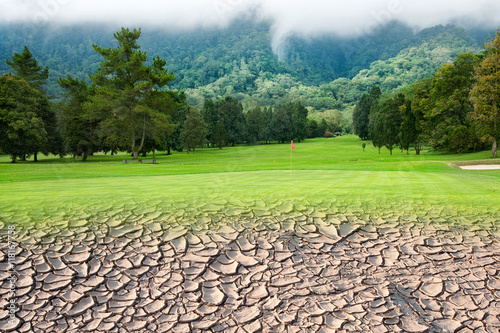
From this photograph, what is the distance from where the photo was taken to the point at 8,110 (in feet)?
120

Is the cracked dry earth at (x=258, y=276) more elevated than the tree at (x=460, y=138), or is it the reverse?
the tree at (x=460, y=138)

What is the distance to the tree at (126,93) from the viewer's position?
37.3 m

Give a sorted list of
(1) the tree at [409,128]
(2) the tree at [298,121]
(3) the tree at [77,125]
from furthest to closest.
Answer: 1. (2) the tree at [298,121]
2. (3) the tree at [77,125]
3. (1) the tree at [409,128]

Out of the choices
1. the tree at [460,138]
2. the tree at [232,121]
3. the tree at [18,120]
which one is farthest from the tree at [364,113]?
the tree at [18,120]

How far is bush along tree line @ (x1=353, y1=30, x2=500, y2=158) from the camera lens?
3122 centimetres

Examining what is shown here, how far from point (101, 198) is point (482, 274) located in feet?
23.6

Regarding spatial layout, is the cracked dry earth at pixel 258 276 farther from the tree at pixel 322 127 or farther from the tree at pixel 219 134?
the tree at pixel 322 127

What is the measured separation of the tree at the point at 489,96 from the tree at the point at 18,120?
162 feet

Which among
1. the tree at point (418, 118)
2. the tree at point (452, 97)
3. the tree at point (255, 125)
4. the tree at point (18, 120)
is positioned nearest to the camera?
the tree at point (18, 120)

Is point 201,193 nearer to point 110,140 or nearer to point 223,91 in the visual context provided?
point 110,140

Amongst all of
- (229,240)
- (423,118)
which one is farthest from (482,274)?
(423,118)

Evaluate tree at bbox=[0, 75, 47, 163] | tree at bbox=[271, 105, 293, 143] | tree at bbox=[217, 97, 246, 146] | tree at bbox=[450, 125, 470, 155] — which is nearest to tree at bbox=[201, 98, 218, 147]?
tree at bbox=[217, 97, 246, 146]

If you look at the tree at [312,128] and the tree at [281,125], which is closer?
the tree at [281,125]

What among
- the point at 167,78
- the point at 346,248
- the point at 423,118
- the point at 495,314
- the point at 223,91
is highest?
the point at 223,91
